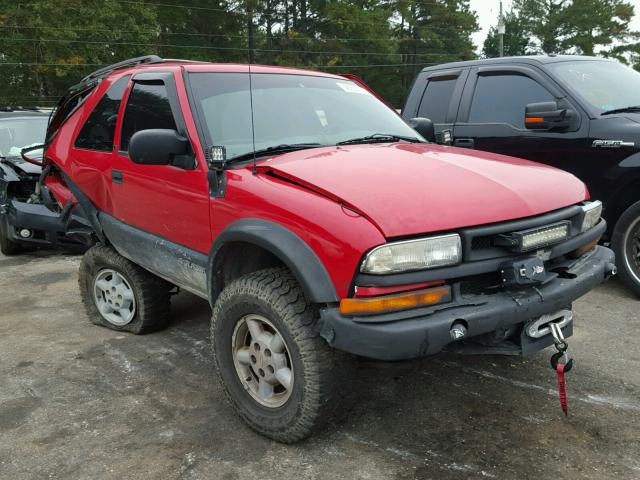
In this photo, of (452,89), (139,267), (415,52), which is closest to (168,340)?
(139,267)

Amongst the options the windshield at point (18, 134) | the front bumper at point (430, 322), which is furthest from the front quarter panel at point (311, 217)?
the windshield at point (18, 134)

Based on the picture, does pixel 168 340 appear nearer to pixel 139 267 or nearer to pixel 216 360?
pixel 139 267

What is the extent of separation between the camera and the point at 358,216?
96.2 inches

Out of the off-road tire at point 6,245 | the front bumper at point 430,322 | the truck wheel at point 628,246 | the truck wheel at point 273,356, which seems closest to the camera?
the front bumper at point 430,322

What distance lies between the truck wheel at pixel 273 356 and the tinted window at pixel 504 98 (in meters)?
3.56

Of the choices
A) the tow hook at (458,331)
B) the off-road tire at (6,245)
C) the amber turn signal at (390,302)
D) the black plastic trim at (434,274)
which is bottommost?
the off-road tire at (6,245)

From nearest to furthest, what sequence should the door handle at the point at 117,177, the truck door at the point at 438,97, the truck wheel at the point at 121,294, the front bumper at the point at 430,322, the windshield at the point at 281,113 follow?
the front bumper at the point at 430,322 < the windshield at the point at 281,113 < the door handle at the point at 117,177 < the truck wheel at the point at 121,294 < the truck door at the point at 438,97

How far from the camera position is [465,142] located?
5676 millimetres

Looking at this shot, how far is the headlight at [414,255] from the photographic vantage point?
2373 mm

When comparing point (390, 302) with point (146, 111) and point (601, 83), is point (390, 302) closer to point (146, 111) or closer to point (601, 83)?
point (146, 111)

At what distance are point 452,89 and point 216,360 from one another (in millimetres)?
4110

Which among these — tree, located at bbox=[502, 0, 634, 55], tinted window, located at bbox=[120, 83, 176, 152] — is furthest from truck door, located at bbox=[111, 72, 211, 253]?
tree, located at bbox=[502, 0, 634, 55]

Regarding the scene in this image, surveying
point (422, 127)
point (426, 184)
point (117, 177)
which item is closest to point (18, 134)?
point (117, 177)

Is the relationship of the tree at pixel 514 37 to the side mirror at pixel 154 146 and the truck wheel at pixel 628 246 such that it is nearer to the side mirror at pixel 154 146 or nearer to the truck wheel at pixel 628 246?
the truck wheel at pixel 628 246
